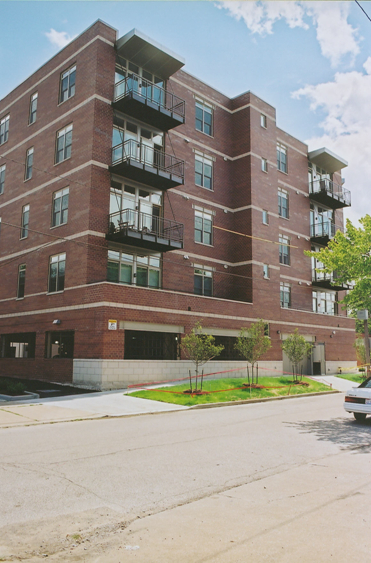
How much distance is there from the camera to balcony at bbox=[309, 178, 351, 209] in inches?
1467

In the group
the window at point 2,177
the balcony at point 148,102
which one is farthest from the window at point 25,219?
the balcony at point 148,102

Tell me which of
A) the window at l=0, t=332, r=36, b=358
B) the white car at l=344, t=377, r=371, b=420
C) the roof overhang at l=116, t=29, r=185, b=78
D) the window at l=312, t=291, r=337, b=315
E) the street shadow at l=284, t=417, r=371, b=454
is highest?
the roof overhang at l=116, t=29, r=185, b=78

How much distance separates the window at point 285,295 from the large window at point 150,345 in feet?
38.1

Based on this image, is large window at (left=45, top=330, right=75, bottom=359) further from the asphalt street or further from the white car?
the white car

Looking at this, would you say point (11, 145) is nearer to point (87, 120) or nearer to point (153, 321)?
point (87, 120)

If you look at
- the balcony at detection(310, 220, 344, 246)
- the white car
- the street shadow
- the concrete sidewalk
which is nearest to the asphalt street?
the street shadow

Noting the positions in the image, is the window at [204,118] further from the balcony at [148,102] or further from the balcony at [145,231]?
the balcony at [145,231]

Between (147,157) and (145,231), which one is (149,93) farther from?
(145,231)

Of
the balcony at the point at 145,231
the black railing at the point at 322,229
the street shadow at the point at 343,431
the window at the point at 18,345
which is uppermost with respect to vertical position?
the black railing at the point at 322,229

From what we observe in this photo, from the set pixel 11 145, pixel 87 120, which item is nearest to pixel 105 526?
pixel 87 120

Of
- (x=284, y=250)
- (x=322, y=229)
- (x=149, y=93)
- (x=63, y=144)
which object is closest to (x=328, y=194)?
(x=322, y=229)

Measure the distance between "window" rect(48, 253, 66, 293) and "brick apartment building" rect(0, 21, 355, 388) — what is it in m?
0.11

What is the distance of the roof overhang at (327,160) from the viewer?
A: 37975 millimetres

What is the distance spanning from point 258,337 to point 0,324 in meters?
16.5
